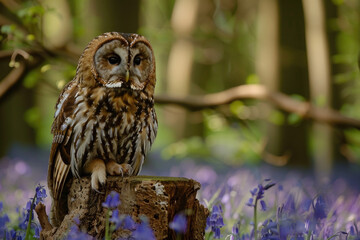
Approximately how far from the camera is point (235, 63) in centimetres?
1354

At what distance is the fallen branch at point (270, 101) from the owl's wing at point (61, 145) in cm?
304

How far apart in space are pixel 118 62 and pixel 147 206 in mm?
934

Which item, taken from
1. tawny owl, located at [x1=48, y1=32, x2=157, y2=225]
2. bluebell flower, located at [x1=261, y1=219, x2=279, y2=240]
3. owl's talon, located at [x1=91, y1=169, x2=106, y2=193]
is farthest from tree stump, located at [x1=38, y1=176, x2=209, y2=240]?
bluebell flower, located at [x1=261, y1=219, x2=279, y2=240]

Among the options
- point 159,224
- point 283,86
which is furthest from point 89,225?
point 283,86

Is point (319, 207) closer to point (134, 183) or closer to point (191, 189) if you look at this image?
point (191, 189)

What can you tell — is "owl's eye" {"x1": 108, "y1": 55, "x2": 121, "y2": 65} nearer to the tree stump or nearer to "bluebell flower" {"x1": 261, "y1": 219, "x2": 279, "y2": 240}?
the tree stump

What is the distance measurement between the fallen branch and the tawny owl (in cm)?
299

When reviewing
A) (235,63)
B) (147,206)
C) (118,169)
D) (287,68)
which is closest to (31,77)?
(118,169)

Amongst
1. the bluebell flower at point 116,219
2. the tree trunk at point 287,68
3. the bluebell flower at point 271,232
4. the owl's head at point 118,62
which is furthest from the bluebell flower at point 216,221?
the tree trunk at point 287,68

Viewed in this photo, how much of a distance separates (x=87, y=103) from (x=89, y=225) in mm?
752

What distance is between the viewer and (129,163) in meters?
3.31

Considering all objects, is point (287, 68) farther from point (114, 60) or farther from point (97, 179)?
point (97, 179)

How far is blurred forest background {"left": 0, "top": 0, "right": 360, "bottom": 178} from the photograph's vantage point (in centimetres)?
541

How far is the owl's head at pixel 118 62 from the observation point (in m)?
3.02
